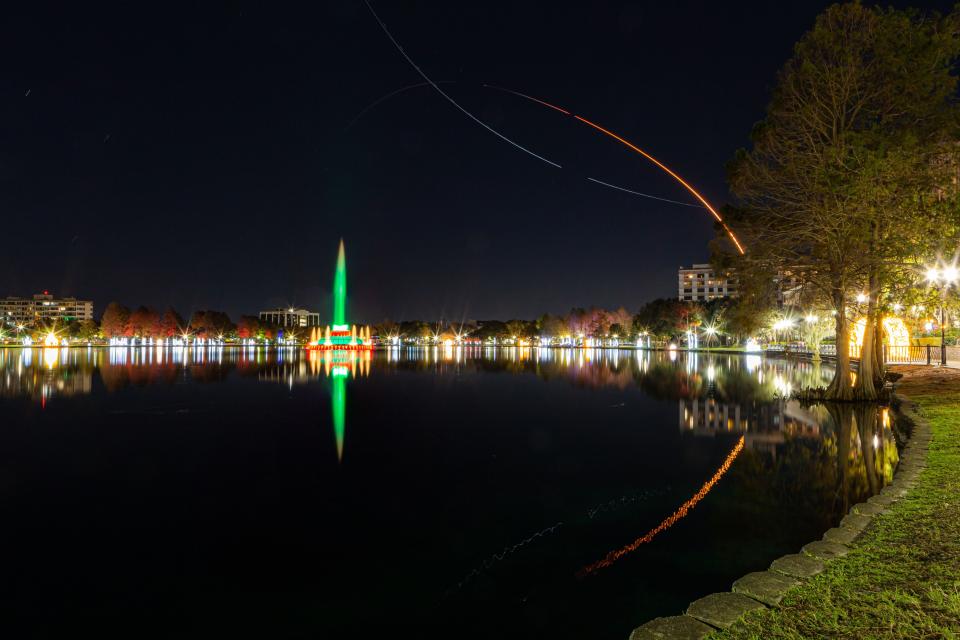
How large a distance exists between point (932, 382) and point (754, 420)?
1350 cm

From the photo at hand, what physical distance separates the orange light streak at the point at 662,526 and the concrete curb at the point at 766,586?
1.73 metres

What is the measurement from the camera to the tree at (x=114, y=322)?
14025 cm

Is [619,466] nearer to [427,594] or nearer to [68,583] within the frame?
[427,594]

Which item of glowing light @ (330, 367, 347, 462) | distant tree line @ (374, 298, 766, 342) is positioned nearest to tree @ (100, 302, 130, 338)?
distant tree line @ (374, 298, 766, 342)

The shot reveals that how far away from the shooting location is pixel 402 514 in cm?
901

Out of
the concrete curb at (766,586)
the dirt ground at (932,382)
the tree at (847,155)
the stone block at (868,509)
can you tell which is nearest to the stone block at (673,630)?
the concrete curb at (766,586)

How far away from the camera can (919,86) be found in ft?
64.3

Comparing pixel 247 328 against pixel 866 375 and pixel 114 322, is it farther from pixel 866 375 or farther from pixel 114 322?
A: pixel 866 375

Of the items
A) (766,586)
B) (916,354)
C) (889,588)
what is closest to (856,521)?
(889,588)

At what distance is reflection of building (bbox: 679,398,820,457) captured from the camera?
15.4 meters

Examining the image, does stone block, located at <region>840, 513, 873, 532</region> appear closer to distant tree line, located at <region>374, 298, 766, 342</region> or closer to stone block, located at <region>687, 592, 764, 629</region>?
stone block, located at <region>687, 592, 764, 629</region>

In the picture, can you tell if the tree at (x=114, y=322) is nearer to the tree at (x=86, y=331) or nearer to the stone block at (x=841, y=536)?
the tree at (x=86, y=331)

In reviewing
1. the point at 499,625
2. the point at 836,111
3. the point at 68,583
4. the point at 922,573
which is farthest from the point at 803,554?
the point at 836,111

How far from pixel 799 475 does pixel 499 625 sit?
26.2ft
